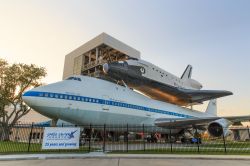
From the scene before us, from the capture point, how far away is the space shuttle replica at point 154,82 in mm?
26188

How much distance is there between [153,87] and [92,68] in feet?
62.6

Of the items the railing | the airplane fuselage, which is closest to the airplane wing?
the airplane fuselage

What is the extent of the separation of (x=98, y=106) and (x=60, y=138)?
14.8 feet

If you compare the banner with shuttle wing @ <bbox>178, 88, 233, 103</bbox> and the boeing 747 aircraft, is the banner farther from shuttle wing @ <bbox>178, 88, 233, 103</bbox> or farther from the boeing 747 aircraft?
shuttle wing @ <bbox>178, 88, 233, 103</bbox>

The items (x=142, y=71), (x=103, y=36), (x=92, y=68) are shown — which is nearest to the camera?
(x=142, y=71)

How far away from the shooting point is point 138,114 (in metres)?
21.4

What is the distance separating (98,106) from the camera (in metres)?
17.6

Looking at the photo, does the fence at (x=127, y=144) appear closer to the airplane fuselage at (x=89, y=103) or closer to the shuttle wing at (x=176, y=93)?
the airplane fuselage at (x=89, y=103)

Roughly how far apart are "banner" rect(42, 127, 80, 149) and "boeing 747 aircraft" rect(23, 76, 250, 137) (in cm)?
169

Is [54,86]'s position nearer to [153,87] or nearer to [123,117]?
[123,117]

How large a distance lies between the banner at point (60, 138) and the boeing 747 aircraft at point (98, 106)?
169 cm

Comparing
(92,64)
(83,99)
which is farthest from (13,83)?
(83,99)

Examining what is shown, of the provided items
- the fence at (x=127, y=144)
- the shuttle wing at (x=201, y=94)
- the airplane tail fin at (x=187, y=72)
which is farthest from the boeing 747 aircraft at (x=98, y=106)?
the airplane tail fin at (x=187, y=72)

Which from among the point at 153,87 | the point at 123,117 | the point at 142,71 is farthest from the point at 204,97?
the point at 123,117
